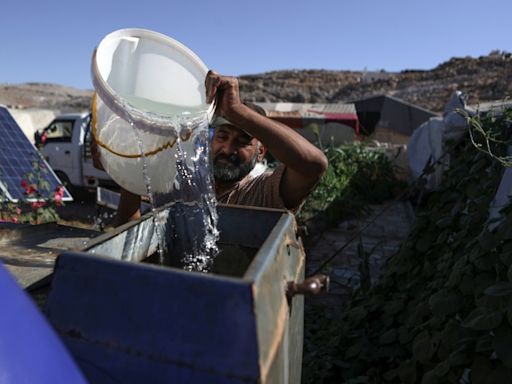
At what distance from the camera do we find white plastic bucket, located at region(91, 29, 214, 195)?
153cm

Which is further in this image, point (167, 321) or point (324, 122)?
point (324, 122)

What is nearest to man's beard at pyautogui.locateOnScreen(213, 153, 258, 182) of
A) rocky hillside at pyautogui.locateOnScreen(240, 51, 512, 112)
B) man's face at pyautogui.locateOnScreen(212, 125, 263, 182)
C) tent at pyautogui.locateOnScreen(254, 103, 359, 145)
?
man's face at pyautogui.locateOnScreen(212, 125, 263, 182)

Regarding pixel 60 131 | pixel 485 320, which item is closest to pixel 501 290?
pixel 485 320

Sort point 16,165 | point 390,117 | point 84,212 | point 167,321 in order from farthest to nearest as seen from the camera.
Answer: point 390,117
point 84,212
point 16,165
point 167,321

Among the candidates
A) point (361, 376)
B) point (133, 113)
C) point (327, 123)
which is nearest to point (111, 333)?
point (133, 113)

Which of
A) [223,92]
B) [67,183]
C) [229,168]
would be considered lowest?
[67,183]

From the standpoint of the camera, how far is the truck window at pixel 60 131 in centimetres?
911

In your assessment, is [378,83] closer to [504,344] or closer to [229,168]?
[229,168]

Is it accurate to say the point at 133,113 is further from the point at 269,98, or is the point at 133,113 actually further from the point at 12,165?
the point at 269,98

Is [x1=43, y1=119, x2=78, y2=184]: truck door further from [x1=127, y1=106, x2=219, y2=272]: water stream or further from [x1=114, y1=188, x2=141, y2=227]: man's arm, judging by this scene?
[x1=127, y1=106, x2=219, y2=272]: water stream

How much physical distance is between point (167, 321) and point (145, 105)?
4.10 ft

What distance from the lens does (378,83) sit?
28.4m

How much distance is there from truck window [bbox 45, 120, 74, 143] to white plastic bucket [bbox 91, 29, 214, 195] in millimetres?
7854

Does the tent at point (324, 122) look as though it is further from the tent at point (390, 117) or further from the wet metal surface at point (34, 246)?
the wet metal surface at point (34, 246)
